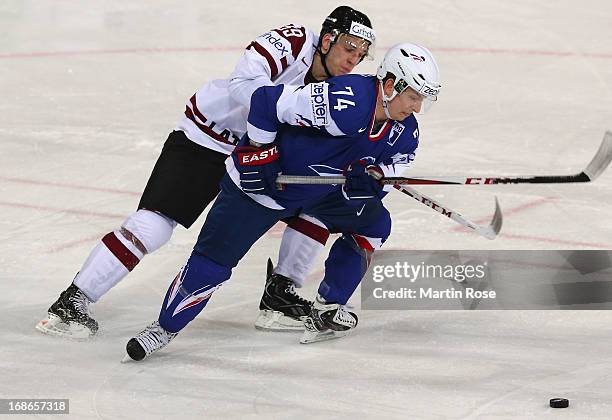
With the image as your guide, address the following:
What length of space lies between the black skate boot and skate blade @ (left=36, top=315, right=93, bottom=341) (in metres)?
0.56

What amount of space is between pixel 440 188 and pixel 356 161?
167cm

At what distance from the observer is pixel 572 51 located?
7.45 meters

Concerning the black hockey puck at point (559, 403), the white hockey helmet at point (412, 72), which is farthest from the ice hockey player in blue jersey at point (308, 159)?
the black hockey puck at point (559, 403)

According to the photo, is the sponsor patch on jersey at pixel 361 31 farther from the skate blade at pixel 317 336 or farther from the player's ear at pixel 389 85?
the skate blade at pixel 317 336

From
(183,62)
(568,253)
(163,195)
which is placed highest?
(163,195)

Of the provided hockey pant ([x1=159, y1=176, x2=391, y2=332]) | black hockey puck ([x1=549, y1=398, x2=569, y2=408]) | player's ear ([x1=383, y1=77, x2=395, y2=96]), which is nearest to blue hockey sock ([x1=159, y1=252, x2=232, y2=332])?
hockey pant ([x1=159, y1=176, x2=391, y2=332])

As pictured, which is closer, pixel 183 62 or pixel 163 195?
pixel 163 195

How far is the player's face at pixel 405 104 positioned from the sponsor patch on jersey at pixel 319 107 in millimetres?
194

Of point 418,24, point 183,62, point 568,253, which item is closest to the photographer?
point 568,253

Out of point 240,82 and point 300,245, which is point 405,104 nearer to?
point 240,82

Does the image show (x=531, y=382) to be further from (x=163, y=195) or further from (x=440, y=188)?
(x=440, y=188)

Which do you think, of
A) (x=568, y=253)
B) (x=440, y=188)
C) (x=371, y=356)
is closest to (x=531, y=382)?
(x=371, y=356)

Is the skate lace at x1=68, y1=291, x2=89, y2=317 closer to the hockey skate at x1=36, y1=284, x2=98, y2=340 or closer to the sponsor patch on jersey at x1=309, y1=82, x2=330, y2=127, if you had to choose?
the hockey skate at x1=36, y1=284, x2=98, y2=340

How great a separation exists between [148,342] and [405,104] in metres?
1.04
